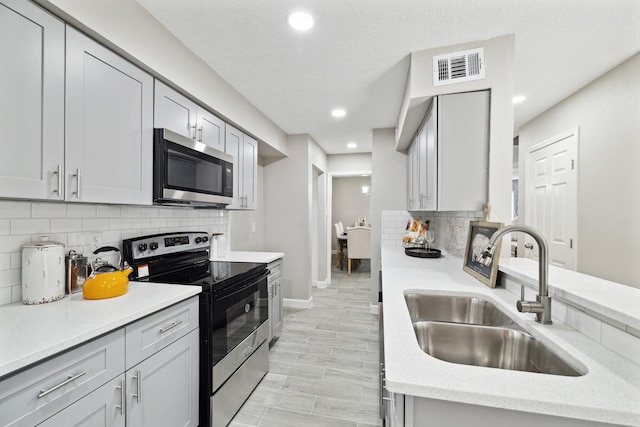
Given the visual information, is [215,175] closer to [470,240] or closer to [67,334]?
[67,334]

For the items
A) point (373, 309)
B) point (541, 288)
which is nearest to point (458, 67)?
point (541, 288)

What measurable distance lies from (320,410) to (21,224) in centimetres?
198

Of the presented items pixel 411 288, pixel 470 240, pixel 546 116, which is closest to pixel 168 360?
pixel 411 288

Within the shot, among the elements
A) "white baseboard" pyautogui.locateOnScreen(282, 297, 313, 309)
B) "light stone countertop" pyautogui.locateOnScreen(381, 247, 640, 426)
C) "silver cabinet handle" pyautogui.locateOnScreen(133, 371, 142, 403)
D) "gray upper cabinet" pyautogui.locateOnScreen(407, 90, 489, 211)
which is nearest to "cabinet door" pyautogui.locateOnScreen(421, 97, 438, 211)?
"gray upper cabinet" pyautogui.locateOnScreen(407, 90, 489, 211)

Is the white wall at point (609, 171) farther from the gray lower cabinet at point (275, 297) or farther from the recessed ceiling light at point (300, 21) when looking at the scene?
the gray lower cabinet at point (275, 297)

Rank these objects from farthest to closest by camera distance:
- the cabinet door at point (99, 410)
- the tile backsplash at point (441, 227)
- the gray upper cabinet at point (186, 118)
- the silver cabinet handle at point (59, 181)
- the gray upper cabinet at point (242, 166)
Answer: the gray upper cabinet at point (242, 166), the tile backsplash at point (441, 227), the gray upper cabinet at point (186, 118), the silver cabinet handle at point (59, 181), the cabinet door at point (99, 410)

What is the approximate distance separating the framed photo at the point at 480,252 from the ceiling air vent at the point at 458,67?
950mm

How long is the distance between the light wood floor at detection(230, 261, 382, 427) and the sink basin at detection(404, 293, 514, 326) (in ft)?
2.92

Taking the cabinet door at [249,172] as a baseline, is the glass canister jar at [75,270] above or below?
below

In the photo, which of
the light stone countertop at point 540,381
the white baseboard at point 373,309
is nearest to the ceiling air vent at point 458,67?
the light stone countertop at point 540,381

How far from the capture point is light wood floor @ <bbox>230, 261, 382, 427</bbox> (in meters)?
1.82

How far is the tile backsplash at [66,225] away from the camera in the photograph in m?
1.22

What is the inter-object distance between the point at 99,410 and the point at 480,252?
6.48 feet

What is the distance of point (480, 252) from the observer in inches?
66.6
